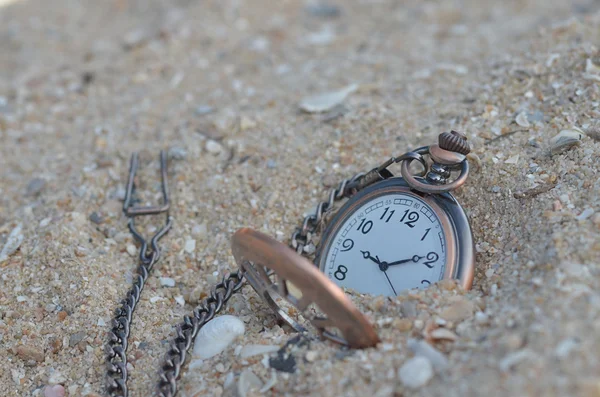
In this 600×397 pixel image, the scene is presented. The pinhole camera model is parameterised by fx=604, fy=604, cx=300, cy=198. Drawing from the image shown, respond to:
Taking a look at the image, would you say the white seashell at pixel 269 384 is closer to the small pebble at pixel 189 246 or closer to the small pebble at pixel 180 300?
the small pebble at pixel 180 300

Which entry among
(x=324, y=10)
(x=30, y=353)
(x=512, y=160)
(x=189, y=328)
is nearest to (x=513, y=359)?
(x=512, y=160)

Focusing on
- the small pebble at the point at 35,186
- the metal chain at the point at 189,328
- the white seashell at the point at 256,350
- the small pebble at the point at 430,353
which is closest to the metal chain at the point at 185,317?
the metal chain at the point at 189,328

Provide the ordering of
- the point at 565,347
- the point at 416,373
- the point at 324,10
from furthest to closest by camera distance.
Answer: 1. the point at 324,10
2. the point at 416,373
3. the point at 565,347

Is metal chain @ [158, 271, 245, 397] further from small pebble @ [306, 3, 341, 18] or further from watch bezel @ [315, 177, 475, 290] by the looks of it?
small pebble @ [306, 3, 341, 18]

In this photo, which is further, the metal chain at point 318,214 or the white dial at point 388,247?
the metal chain at point 318,214

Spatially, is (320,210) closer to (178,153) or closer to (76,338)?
(178,153)

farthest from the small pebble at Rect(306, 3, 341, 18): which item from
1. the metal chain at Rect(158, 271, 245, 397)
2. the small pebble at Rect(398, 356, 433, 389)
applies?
the small pebble at Rect(398, 356, 433, 389)
